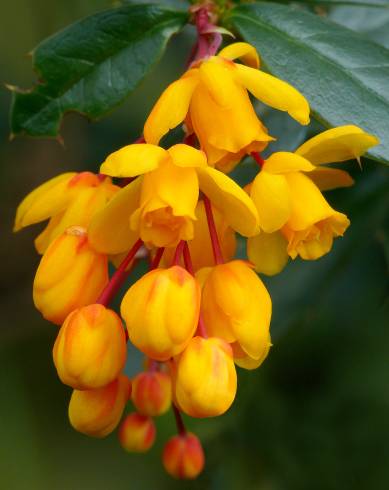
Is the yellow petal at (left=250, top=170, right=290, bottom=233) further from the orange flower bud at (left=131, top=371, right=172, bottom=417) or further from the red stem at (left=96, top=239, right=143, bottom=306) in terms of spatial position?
the orange flower bud at (left=131, top=371, right=172, bottom=417)

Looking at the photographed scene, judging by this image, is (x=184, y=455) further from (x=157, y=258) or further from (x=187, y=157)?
(x=187, y=157)

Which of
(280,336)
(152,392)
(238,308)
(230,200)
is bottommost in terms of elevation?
(280,336)

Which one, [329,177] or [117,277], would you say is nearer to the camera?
[117,277]

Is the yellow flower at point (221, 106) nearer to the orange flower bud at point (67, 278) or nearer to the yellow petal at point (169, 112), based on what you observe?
the yellow petal at point (169, 112)

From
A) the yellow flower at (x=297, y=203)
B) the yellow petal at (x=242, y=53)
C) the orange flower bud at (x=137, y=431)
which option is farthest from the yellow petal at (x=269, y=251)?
the orange flower bud at (x=137, y=431)

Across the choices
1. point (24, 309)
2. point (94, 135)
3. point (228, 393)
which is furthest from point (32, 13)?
point (228, 393)

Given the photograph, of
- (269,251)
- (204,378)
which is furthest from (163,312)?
(269,251)

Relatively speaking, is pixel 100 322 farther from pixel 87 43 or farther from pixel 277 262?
pixel 87 43
